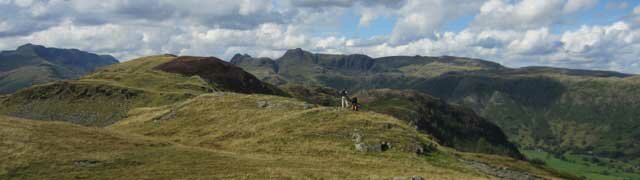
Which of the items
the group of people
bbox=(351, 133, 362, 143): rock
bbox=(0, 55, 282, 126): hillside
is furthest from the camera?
bbox=(0, 55, 282, 126): hillside

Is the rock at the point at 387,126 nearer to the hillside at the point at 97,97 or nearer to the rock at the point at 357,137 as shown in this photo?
the rock at the point at 357,137

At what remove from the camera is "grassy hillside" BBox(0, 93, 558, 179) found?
149 ft

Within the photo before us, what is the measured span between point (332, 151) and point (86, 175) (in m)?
24.8

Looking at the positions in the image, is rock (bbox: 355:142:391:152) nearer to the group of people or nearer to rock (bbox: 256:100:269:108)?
the group of people

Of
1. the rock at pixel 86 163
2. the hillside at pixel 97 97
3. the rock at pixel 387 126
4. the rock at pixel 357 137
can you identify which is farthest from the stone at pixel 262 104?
the hillside at pixel 97 97

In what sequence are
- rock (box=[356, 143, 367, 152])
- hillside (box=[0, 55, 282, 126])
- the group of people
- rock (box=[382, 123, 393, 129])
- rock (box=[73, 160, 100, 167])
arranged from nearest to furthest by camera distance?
rock (box=[73, 160, 100, 167]), rock (box=[356, 143, 367, 152]), rock (box=[382, 123, 393, 129]), the group of people, hillside (box=[0, 55, 282, 126])

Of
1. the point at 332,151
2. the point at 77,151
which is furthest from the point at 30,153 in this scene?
the point at 332,151

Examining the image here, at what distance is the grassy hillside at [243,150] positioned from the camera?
45.5 meters

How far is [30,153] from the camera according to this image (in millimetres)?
47469

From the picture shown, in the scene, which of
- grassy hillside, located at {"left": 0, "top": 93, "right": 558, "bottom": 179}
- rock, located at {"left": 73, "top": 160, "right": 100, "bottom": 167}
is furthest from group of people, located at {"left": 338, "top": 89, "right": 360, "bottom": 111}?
rock, located at {"left": 73, "top": 160, "right": 100, "bottom": 167}

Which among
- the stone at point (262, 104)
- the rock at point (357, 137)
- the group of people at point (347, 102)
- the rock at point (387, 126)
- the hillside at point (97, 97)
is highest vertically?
the group of people at point (347, 102)

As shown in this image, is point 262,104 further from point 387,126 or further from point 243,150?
point 243,150

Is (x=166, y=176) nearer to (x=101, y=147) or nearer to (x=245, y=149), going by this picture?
(x=101, y=147)

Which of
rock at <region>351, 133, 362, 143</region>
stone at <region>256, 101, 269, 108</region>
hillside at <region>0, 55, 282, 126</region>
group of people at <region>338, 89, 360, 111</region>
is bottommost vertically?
hillside at <region>0, 55, 282, 126</region>
